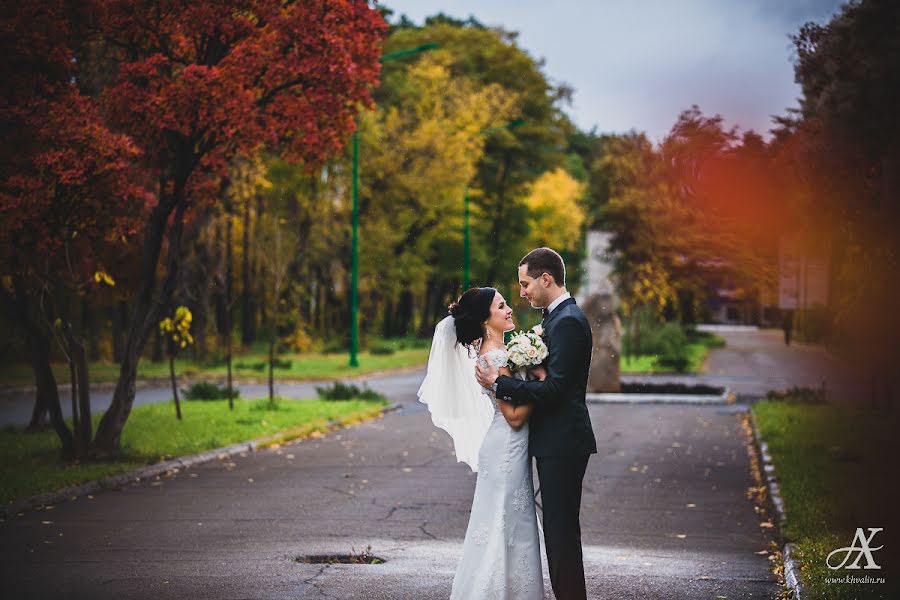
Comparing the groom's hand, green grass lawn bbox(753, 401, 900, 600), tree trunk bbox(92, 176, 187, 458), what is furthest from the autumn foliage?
the groom's hand

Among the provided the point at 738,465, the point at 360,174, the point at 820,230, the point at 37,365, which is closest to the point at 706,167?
the point at 820,230

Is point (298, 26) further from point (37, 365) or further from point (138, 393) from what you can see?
point (138, 393)

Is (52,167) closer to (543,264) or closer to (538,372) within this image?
(543,264)

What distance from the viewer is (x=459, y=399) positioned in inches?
291

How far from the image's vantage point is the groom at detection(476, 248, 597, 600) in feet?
20.2

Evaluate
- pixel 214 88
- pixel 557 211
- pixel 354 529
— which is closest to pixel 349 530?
pixel 354 529

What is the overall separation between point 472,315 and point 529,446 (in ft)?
2.71

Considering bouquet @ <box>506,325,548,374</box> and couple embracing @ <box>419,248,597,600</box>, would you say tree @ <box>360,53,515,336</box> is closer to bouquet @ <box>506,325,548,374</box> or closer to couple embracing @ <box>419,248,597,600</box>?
couple embracing @ <box>419,248,597,600</box>

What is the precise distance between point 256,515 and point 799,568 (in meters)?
4.99

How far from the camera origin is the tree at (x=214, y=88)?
1374 centimetres

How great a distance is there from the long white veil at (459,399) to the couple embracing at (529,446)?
61 cm

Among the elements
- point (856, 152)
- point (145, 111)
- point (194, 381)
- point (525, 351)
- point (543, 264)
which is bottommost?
point (194, 381)

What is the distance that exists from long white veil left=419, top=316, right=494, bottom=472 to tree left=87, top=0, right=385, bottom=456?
7276mm

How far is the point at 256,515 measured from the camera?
35.5 ft
